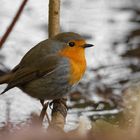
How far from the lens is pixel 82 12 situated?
6.64m

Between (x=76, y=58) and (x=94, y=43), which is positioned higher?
(x=94, y=43)

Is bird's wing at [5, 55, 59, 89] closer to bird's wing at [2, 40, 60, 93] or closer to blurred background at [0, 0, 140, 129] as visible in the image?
bird's wing at [2, 40, 60, 93]

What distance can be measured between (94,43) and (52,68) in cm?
209

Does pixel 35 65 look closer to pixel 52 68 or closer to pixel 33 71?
pixel 33 71

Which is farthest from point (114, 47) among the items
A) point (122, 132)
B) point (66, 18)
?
point (122, 132)

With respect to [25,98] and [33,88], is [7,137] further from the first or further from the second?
[25,98]

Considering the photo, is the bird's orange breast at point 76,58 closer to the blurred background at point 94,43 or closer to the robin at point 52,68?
the robin at point 52,68

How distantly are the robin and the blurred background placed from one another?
0.40 m

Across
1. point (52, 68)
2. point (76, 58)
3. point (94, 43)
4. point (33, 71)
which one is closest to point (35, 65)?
point (33, 71)

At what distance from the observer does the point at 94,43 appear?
5.98 meters

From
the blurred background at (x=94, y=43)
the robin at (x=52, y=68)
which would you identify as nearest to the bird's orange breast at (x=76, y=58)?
the robin at (x=52, y=68)

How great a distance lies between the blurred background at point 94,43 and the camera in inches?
197

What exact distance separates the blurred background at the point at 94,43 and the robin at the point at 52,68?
40cm

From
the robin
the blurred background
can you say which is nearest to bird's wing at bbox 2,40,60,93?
the robin
